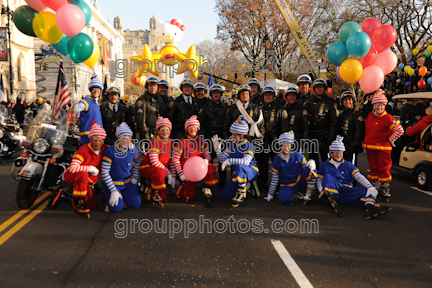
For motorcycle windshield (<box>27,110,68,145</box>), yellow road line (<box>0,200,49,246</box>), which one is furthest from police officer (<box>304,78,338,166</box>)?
yellow road line (<box>0,200,49,246</box>)

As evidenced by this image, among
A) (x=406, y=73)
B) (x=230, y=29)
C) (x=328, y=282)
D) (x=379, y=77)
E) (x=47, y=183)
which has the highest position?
(x=230, y=29)

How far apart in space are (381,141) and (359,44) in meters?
2.26

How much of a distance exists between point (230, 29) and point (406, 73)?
51.7 ft

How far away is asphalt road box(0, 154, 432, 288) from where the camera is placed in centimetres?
343

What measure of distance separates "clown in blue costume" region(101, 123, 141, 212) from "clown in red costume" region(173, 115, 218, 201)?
0.77 metres

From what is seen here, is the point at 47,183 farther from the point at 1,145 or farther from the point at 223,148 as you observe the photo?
the point at 1,145

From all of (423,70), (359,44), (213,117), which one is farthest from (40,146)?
(423,70)

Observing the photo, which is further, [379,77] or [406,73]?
[406,73]

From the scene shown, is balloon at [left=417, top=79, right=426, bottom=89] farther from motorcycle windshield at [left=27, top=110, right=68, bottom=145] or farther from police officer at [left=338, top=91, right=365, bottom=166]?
motorcycle windshield at [left=27, top=110, right=68, bottom=145]

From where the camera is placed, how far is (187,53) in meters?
16.6

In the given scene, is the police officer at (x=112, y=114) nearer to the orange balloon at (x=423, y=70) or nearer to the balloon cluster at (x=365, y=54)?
the balloon cluster at (x=365, y=54)

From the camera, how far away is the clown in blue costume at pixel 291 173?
5906 millimetres

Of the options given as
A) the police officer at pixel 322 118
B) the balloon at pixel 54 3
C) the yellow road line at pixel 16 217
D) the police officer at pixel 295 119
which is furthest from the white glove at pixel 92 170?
the balloon at pixel 54 3

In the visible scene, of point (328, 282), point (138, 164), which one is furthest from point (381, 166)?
point (138, 164)
